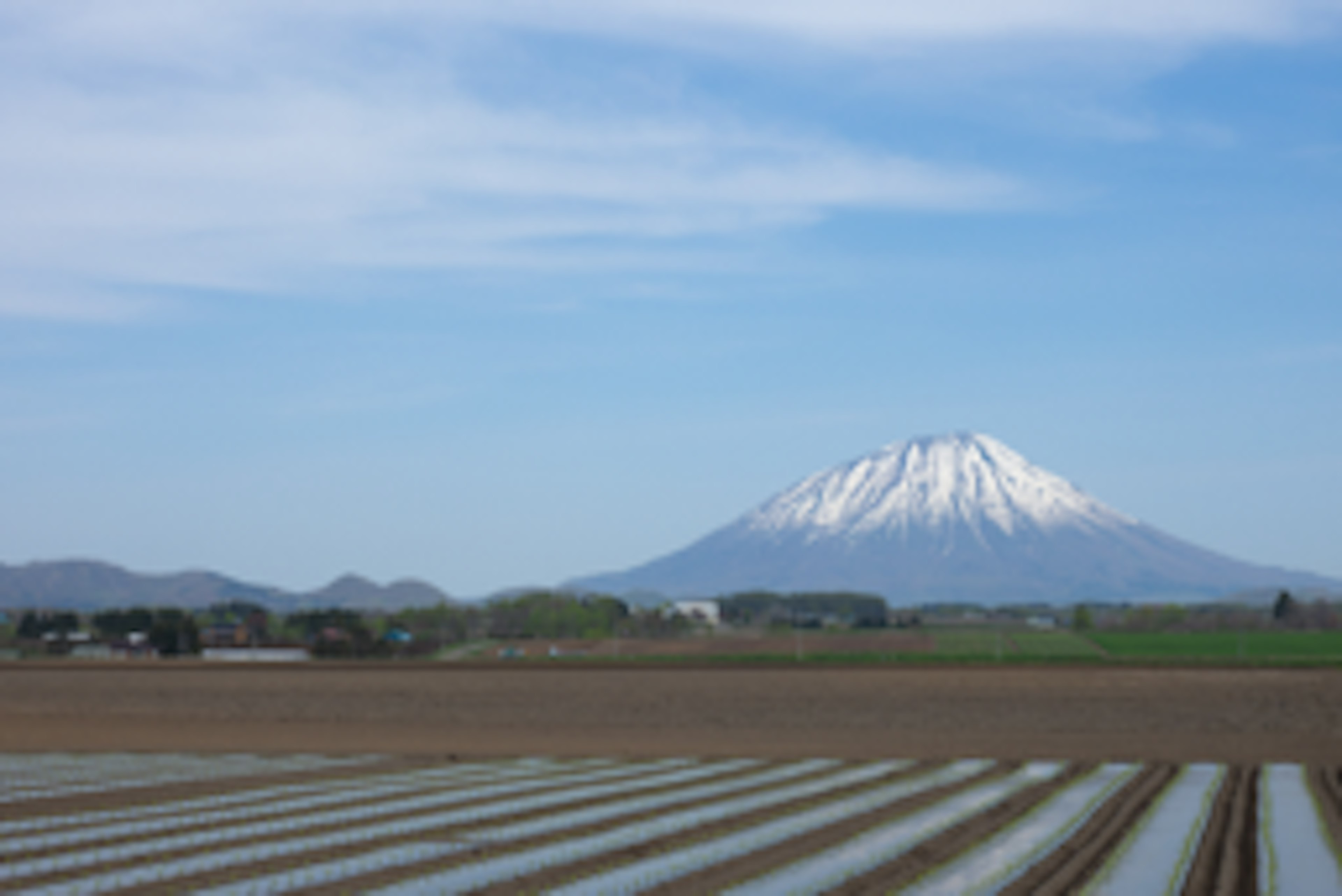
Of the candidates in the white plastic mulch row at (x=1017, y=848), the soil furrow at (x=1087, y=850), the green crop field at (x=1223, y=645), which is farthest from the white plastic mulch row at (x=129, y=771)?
the green crop field at (x=1223, y=645)

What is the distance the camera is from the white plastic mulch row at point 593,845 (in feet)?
60.1

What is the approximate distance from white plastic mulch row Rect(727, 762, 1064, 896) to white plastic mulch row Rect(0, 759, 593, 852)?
1044cm

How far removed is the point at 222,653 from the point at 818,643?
4305 cm

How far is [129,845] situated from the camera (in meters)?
21.2

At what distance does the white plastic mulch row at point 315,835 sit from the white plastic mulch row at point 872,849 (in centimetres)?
623

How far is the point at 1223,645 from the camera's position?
10706 cm

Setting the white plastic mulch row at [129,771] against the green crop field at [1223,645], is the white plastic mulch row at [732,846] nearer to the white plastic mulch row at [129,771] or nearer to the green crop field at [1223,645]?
the white plastic mulch row at [129,771]

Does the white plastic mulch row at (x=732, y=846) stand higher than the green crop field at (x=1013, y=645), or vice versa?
the green crop field at (x=1013, y=645)

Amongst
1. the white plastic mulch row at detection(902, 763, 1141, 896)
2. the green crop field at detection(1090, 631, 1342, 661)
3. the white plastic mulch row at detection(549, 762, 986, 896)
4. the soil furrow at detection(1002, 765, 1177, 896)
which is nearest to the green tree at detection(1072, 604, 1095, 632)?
the green crop field at detection(1090, 631, 1342, 661)

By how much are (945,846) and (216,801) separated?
13160mm

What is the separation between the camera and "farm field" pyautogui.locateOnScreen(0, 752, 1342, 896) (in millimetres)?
18609

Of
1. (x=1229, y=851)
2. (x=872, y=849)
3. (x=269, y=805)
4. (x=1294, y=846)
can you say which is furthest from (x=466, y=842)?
(x=1294, y=846)

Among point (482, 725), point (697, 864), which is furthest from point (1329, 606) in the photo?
point (697, 864)

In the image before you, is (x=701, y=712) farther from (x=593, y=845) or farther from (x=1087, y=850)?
(x=1087, y=850)
